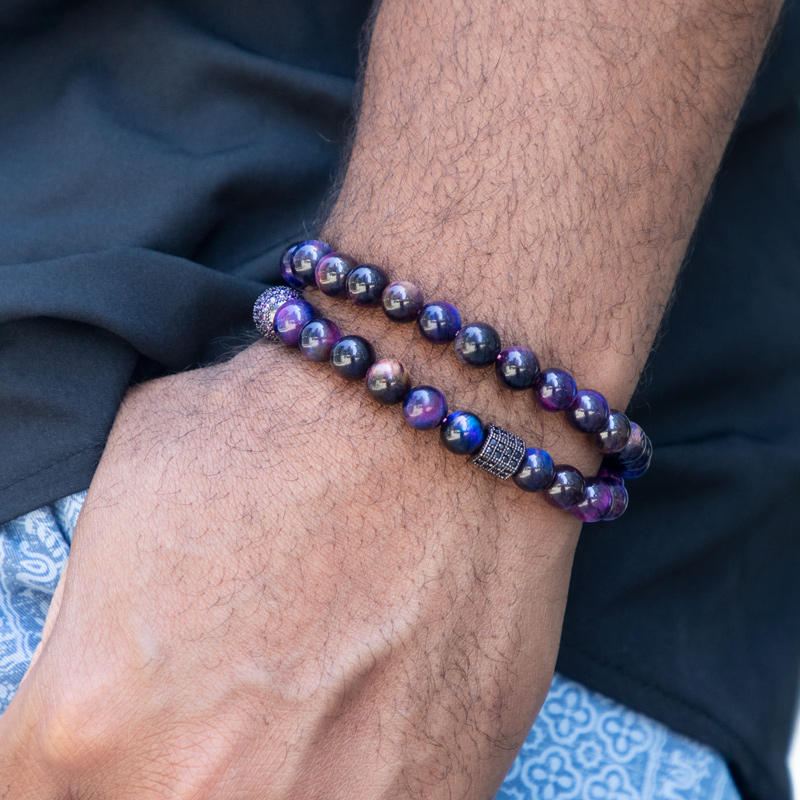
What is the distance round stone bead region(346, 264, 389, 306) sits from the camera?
94cm

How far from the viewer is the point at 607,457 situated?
3.51 ft

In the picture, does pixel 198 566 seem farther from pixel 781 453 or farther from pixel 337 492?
pixel 781 453

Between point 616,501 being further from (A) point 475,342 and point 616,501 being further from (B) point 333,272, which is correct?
(B) point 333,272

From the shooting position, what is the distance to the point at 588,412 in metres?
0.95

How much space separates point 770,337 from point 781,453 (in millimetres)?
201

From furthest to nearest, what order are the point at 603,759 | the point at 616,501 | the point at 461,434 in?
the point at 603,759
the point at 616,501
the point at 461,434

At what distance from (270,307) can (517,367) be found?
0.36m

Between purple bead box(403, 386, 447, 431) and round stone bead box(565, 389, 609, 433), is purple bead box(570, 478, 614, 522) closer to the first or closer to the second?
round stone bead box(565, 389, 609, 433)

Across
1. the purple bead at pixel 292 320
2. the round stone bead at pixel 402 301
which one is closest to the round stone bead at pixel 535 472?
the round stone bead at pixel 402 301

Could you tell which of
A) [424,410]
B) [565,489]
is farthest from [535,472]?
[424,410]

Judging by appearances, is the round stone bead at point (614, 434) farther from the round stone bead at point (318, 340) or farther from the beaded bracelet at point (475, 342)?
the round stone bead at point (318, 340)

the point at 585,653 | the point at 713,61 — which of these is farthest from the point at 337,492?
the point at 713,61

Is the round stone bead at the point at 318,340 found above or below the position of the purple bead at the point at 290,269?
below

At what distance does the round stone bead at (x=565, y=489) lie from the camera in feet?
3.09
